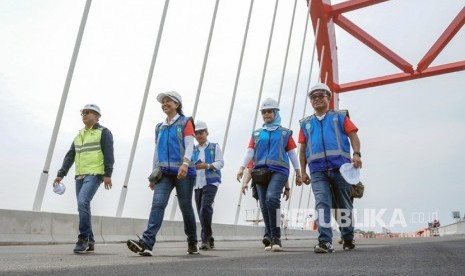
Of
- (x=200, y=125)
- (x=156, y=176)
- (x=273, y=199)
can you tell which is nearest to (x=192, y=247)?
(x=156, y=176)

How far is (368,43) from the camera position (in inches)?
803

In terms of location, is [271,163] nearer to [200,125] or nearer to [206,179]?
[206,179]

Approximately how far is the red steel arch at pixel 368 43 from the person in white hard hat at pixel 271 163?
48.9 feet

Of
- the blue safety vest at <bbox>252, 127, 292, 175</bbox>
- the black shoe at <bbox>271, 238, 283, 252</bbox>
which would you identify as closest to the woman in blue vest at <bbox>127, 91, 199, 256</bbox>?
the black shoe at <bbox>271, 238, 283, 252</bbox>

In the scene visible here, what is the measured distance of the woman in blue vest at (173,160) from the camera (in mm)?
4664

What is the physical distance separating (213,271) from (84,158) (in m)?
2.82

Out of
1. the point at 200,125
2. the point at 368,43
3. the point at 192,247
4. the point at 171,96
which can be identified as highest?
the point at 368,43

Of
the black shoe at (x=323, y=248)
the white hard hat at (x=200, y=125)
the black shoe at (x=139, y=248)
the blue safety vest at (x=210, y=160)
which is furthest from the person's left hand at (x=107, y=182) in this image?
the black shoe at (x=323, y=248)

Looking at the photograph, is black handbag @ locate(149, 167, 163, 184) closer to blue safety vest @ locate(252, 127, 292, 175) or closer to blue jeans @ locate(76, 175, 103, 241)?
blue jeans @ locate(76, 175, 103, 241)

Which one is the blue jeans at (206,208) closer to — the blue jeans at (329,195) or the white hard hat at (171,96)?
the blue jeans at (329,195)

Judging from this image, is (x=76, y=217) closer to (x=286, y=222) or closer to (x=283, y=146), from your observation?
(x=283, y=146)

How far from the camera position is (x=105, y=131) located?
5398mm

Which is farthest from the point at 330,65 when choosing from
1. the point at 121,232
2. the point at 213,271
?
the point at 213,271

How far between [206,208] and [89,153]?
1.70m
